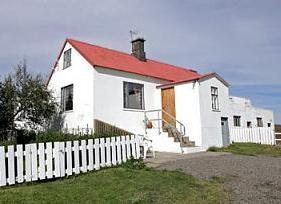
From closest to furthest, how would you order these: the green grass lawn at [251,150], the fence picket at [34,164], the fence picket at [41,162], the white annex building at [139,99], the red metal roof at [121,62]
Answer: the fence picket at [34,164], the fence picket at [41,162], the green grass lawn at [251,150], the white annex building at [139,99], the red metal roof at [121,62]

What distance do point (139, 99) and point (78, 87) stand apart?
3.92m

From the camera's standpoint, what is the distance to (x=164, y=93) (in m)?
23.2

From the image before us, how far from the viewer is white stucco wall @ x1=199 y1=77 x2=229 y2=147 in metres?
20.8

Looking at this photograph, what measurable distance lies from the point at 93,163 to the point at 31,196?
141 inches

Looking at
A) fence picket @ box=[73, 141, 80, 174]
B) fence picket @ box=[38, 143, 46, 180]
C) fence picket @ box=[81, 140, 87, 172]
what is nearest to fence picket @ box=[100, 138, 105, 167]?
fence picket @ box=[81, 140, 87, 172]

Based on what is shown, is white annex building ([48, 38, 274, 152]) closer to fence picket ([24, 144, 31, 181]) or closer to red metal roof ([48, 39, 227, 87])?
red metal roof ([48, 39, 227, 87])

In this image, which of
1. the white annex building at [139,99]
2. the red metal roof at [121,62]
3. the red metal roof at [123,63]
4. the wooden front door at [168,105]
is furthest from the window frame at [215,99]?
the red metal roof at [121,62]

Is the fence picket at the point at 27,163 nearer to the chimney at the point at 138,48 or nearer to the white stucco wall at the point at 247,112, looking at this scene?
the chimney at the point at 138,48

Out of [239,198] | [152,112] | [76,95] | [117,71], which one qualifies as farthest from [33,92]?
[239,198]

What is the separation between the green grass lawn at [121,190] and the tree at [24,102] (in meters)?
11.9

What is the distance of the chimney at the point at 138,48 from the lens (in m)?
27.0

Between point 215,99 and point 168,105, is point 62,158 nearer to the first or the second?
point 168,105

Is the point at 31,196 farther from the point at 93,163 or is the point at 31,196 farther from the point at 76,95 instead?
the point at 76,95

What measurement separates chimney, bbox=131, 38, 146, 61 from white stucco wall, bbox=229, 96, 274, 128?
10091 mm
